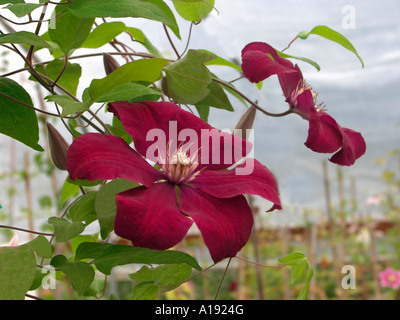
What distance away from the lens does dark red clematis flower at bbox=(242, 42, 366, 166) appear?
0.98 ft

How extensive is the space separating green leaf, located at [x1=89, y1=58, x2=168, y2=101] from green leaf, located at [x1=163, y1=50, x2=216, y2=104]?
15mm

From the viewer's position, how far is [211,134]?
293 mm

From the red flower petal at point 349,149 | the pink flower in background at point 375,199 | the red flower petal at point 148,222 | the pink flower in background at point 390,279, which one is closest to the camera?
the red flower petal at point 148,222

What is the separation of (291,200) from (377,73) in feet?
3.09

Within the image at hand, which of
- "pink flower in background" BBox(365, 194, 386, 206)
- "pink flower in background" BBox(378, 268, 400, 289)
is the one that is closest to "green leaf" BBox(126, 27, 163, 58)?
"pink flower in background" BBox(378, 268, 400, 289)

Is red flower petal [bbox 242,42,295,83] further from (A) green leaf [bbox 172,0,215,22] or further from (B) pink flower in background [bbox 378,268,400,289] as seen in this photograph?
(B) pink flower in background [bbox 378,268,400,289]

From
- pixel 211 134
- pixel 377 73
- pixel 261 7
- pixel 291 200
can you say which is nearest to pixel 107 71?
pixel 211 134

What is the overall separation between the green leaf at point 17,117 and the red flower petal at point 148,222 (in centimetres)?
11

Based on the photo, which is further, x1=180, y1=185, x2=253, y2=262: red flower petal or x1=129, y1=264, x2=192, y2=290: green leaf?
x1=129, y1=264, x2=192, y2=290: green leaf

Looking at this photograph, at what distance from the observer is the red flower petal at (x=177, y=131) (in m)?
0.27

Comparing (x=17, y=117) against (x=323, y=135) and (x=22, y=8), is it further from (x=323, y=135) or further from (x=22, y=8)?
(x=323, y=135)

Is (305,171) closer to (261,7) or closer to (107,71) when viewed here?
(261,7)

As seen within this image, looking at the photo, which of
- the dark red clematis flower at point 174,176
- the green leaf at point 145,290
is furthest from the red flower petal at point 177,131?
the green leaf at point 145,290

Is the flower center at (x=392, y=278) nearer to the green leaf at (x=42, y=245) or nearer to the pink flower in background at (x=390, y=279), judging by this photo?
the pink flower in background at (x=390, y=279)
